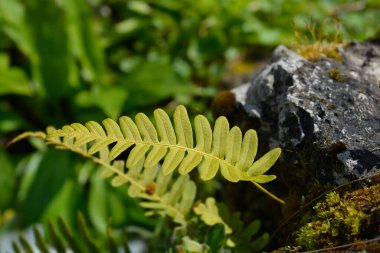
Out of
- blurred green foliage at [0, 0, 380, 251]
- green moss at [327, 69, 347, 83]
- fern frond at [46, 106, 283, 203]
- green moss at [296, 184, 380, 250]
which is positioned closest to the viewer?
green moss at [296, 184, 380, 250]

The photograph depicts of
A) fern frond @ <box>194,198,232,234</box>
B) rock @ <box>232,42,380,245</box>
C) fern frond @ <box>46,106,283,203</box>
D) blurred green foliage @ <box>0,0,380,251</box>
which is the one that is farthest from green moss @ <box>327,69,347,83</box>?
blurred green foliage @ <box>0,0,380,251</box>

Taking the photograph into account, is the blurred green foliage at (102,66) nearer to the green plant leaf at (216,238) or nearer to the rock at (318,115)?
the rock at (318,115)

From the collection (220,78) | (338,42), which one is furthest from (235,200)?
(220,78)

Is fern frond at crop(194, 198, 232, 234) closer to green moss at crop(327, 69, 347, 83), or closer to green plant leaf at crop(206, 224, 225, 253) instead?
green plant leaf at crop(206, 224, 225, 253)

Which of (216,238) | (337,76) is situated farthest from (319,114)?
(216,238)

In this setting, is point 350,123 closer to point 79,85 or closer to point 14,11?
point 79,85

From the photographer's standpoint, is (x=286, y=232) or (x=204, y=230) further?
(x=204, y=230)

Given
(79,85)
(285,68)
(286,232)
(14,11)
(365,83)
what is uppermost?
(14,11)
